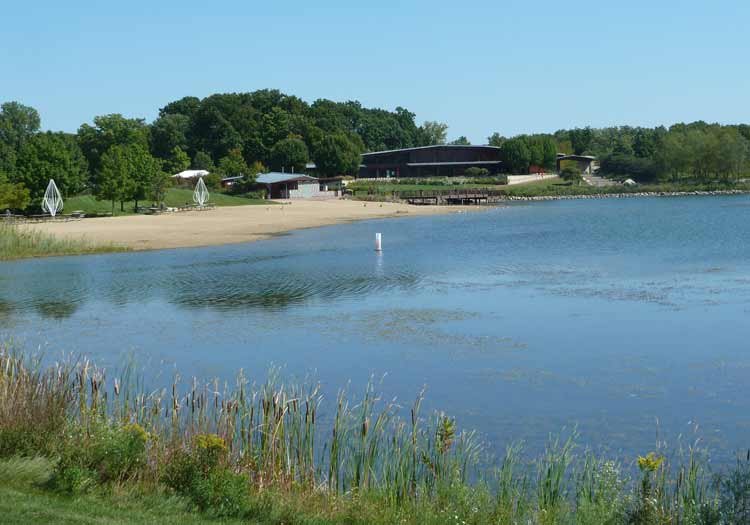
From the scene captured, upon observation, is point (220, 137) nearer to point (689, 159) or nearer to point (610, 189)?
point (610, 189)

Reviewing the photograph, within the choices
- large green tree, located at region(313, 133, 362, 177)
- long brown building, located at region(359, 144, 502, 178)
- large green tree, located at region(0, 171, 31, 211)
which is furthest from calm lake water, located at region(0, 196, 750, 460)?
long brown building, located at region(359, 144, 502, 178)

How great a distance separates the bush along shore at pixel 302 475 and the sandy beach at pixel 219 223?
4559 cm

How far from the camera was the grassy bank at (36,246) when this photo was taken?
5178 cm

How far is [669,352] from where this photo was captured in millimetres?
22578

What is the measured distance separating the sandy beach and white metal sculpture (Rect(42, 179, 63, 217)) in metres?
3.41

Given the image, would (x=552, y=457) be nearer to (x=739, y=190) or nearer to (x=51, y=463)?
(x=51, y=463)

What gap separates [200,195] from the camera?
10062 cm

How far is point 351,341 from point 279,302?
8623 mm

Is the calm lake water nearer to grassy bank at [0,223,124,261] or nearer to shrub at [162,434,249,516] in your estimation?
grassy bank at [0,223,124,261]

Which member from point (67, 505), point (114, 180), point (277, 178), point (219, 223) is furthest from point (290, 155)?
point (67, 505)

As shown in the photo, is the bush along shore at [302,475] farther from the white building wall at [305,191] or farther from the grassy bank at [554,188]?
the grassy bank at [554,188]

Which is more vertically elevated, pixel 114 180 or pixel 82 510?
pixel 114 180

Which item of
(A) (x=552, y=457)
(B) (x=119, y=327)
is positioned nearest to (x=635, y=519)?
(A) (x=552, y=457)

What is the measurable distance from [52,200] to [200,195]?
22.9 metres
